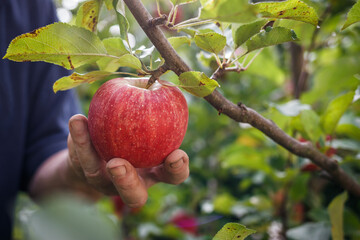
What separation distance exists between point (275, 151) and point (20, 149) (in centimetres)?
89

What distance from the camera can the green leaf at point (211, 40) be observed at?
0.51 metres

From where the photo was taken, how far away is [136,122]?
0.52m

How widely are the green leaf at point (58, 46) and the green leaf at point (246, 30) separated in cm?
22

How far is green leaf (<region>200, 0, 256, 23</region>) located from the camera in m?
0.40

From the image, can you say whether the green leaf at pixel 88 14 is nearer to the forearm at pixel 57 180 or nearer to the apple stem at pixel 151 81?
the apple stem at pixel 151 81

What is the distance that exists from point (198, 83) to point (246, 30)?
124 mm

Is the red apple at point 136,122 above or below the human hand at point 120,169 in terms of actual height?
above

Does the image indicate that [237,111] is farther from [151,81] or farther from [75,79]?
[75,79]

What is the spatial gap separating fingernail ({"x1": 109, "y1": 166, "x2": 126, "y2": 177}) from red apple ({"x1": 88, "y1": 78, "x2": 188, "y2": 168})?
27 mm

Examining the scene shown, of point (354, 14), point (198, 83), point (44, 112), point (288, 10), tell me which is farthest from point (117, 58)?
point (44, 112)

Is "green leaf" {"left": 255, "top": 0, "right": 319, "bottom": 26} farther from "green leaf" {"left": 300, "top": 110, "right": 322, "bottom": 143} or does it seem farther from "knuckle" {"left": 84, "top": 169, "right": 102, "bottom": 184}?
"knuckle" {"left": 84, "top": 169, "right": 102, "bottom": 184}

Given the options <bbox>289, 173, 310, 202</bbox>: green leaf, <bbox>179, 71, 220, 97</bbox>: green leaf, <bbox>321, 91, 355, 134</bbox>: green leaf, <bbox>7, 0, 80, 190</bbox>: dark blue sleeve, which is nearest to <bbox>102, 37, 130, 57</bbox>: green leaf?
<bbox>179, 71, 220, 97</bbox>: green leaf

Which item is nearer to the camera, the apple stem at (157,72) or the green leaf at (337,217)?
the apple stem at (157,72)

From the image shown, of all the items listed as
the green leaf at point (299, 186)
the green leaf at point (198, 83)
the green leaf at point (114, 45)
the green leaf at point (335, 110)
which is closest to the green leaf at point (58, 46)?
the green leaf at point (114, 45)
